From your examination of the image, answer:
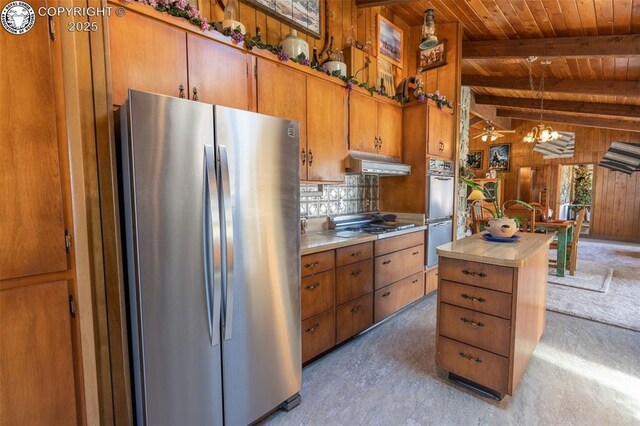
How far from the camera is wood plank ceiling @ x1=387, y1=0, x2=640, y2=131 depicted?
10.2ft

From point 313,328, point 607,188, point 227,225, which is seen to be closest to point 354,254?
point 313,328

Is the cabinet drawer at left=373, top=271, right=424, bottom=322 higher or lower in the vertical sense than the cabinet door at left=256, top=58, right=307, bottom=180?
lower

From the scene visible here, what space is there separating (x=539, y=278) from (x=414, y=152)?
1742mm

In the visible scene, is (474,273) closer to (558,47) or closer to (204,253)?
(204,253)

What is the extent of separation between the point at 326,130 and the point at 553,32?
10.1 ft

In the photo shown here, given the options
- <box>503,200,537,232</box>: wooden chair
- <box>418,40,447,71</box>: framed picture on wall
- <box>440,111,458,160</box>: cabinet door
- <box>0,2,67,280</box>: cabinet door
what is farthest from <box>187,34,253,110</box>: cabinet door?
<box>503,200,537,232</box>: wooden chair

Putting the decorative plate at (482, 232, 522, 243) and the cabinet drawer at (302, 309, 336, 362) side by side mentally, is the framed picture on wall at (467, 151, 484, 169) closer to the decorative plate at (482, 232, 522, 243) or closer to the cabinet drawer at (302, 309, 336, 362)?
the decorative plate at (482, 232, 522, 243)

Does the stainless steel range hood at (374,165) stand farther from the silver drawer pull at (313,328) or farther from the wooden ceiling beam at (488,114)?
the wooden ceiling beam at (488,114)

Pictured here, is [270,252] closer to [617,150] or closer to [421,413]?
[421,413]

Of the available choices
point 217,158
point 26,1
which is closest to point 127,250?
point 217,158

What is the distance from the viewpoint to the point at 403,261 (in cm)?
315

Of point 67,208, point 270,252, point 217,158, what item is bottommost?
point 270,252

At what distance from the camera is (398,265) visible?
3074 millimetres

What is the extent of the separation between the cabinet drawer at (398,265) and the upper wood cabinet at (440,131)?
45.5 inches
